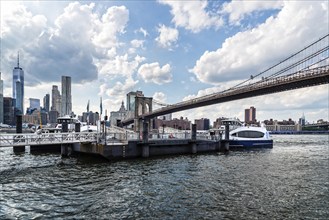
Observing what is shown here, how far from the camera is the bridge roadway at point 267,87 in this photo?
46875mm

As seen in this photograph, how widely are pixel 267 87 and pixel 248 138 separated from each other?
15.8 meters

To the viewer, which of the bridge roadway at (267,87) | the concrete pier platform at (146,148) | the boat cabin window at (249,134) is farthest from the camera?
the boat cabin window at (249,134)

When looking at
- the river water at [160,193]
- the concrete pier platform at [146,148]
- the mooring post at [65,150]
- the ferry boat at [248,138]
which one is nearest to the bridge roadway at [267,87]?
the ferry boat at [248,138]

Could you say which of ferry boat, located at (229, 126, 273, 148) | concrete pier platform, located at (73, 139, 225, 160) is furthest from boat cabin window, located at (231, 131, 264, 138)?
concrete pier platform, located at (73, 139, 225, 160)

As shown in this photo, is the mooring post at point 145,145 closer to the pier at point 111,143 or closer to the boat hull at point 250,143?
the pier at point 111,143

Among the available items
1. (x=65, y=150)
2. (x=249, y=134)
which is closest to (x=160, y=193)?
(x=65, y=150)

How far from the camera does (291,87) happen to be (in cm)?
5569

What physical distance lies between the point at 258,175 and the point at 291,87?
39.8 m

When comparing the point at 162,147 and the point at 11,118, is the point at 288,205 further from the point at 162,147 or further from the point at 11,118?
the point at 11,118

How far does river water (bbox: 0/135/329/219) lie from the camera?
1286cm

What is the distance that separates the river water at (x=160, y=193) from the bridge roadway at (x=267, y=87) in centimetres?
2792

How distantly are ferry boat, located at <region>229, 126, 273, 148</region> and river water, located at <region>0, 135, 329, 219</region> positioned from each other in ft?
81.2

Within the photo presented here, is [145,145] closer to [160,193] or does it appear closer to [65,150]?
[65,150]

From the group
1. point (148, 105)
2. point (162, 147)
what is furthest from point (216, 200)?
point (148, 105)
